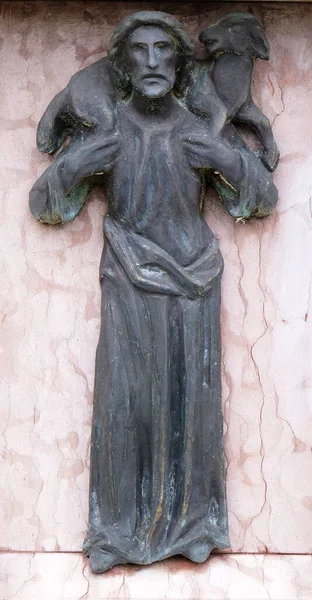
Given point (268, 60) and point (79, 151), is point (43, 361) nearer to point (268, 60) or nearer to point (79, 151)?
point (79, 151)

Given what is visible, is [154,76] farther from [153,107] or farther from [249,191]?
[249,191]

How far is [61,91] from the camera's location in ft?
10.1

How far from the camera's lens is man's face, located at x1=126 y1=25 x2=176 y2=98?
9.71ft

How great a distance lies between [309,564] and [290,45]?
3.32 feet

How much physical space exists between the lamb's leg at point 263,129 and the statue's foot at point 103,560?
0.80m

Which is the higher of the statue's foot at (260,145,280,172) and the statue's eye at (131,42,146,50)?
the statue's eye at (131,42,146,50)

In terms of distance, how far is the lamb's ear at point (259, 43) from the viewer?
3.05 meters

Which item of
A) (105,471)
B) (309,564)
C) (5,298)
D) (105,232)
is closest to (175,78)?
(105,232)

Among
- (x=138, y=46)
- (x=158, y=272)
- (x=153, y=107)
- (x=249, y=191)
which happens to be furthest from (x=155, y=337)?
(x=138, y=46)

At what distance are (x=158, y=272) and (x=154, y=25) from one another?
461 millimetres

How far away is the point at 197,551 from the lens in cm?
306

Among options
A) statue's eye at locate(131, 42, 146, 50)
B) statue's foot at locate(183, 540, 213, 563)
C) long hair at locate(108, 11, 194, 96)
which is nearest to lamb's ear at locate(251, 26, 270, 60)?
long hair at locate(108, 11, 194, 96)

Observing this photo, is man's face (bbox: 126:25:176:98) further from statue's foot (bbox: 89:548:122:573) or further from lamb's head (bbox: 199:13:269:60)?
statue's foot (bbox: 89:548:122:573)

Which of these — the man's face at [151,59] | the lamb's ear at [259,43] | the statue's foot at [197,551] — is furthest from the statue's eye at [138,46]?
the statue's foot at [197,551]
